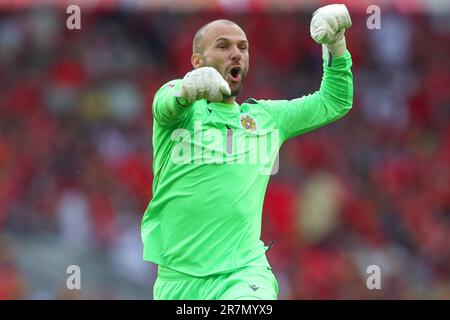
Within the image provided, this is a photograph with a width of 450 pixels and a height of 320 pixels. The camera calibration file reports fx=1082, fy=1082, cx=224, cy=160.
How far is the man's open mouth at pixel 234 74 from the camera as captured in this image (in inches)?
260

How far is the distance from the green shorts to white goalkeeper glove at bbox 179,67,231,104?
3.62 ft

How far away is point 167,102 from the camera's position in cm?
610

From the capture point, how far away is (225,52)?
262 inches

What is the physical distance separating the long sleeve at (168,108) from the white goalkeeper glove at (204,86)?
146mm

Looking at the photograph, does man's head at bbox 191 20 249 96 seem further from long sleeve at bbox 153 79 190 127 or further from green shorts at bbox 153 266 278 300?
green shorts at bbox 153 266 278 300

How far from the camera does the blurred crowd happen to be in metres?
12.4

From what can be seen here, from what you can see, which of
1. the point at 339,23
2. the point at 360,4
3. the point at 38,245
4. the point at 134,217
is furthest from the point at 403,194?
the point at 339,23

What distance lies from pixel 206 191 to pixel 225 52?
0.89 metres
